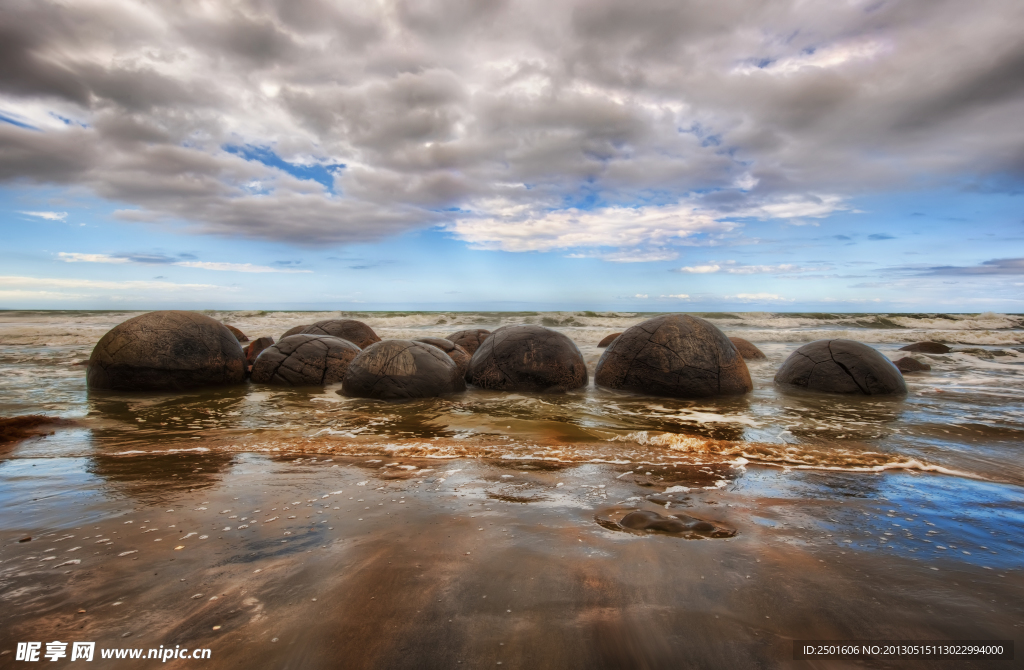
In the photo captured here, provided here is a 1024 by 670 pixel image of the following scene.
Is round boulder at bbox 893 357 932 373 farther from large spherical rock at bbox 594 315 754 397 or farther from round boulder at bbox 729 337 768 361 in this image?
large spherical rock at bbox 594 315 754 397

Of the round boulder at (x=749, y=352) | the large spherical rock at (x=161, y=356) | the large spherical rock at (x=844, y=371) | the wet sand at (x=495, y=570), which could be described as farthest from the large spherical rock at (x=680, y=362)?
→ the large spherical rock at (x=161, y=356)

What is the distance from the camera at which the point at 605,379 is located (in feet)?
28.0

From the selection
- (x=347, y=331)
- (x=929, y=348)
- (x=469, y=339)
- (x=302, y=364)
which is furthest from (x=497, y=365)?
(x=929, y=348)

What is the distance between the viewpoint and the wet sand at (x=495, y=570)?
1.87 meters

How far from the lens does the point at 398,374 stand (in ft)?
25.2

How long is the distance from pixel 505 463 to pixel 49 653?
3.16 m

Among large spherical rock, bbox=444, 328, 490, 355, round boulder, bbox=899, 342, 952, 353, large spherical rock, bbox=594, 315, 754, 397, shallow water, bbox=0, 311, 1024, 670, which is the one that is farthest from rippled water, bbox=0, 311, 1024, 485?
round boulder, bbox=899, 342, 952, 353

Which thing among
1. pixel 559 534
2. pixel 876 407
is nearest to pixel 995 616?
pixel 559 534

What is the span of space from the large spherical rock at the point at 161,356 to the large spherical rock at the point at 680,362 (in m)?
7.27

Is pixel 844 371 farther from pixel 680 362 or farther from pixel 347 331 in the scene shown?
pixel 347 331

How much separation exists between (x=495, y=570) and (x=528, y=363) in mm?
5868

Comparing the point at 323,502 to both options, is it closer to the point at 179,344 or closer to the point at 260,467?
the point at 260,467

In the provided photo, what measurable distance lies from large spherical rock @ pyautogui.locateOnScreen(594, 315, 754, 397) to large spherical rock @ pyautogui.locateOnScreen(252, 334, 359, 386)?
526 centimetres

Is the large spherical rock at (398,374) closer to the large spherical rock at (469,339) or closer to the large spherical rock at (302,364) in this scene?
the large spherical rock at (302,364)
